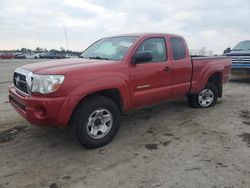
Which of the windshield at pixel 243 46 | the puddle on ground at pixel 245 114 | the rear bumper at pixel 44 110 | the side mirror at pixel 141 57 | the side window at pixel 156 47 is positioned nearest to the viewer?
the rear bumper at pixel 44 110

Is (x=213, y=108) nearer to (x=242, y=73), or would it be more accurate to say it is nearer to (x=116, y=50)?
(x=116, y=50)

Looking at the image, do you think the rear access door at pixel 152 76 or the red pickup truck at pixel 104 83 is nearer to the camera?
the red pickup truck at pixel 104 83

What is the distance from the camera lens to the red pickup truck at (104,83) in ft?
14.5

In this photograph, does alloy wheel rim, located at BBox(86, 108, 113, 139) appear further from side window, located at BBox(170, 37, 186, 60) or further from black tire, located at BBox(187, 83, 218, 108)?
black tire, located at BBox(187, 83, 218, 108)

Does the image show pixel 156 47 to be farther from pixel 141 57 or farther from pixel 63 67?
pixel 63 67

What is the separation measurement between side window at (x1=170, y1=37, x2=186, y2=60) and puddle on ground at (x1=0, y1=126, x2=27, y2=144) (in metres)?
3.34

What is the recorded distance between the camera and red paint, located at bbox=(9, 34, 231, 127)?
14.4ft

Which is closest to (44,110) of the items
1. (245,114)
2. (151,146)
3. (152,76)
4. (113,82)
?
(113,82)

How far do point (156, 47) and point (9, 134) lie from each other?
3.19 m

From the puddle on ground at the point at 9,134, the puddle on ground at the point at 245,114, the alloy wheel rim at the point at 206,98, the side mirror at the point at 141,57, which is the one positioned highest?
the side mirror at the point at 141,57

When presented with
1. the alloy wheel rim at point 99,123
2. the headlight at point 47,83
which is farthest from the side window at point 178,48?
Result: the headlight at point 47,83

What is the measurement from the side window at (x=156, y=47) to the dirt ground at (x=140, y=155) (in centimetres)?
133

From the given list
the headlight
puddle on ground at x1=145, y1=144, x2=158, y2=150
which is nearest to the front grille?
the headlight

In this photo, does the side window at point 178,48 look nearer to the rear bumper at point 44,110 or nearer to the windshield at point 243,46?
the rear bumper at point 44,110
